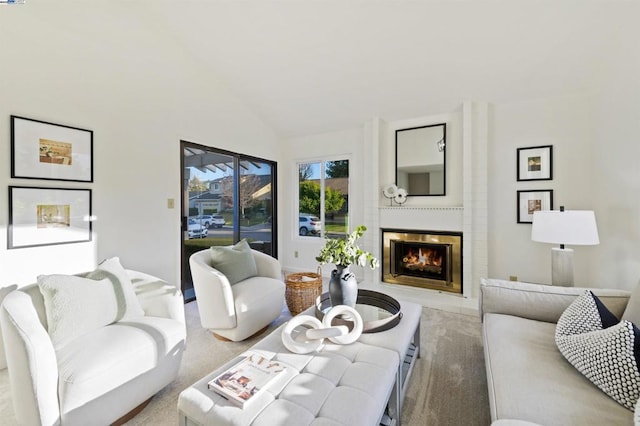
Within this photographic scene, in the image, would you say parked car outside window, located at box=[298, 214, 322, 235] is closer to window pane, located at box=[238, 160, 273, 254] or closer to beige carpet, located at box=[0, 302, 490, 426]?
window pane, located at box=[238, 160, 273, 254]

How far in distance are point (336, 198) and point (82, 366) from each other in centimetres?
378

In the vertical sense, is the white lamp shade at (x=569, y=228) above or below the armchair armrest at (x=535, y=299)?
above

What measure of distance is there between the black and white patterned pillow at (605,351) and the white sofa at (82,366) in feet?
7.02

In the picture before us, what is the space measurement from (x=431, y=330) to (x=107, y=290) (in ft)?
8.72

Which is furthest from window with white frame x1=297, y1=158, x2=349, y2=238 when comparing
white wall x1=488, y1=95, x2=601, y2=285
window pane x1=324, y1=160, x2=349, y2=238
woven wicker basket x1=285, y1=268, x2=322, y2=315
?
white wall x1=488, y1=95, x2=601, y2=285

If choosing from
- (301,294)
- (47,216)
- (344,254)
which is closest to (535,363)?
(344,254)

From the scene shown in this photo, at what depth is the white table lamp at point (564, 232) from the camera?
6.86 feet

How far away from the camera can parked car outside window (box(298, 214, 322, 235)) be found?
490 centimetres

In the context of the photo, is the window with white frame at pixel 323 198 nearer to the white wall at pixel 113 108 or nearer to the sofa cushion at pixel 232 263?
the white wall at pixel 113 108

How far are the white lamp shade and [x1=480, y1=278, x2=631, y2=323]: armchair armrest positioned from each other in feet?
1.33

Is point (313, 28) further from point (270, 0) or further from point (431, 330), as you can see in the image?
point (431, 330)

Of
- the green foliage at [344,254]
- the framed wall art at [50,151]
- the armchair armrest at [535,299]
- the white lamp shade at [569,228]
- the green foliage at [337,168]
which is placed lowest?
the armchair armrest at [535,299]

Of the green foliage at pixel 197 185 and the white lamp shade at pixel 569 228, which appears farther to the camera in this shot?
the green foliage at pixel 197 185

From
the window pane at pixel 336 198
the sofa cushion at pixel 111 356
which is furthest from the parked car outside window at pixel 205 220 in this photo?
the sofa cushion at pixel 111 356
